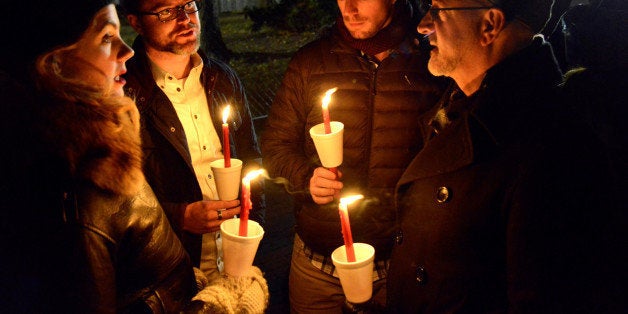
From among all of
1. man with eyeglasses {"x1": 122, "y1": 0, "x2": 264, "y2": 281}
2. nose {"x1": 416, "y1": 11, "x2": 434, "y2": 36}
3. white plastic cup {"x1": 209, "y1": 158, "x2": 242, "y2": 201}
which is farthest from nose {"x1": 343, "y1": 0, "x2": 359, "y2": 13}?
white plastic cup {"x1": 209, "y1": 158, "x2": 242, "y2": 201}

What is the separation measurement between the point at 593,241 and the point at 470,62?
3.28 feet

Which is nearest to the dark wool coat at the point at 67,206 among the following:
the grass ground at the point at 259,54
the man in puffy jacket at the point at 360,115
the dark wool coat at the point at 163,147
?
the dark wool coat at the point at 163,147

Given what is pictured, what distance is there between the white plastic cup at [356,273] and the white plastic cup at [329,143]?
0.65 m

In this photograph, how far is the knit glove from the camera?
8.24 feet

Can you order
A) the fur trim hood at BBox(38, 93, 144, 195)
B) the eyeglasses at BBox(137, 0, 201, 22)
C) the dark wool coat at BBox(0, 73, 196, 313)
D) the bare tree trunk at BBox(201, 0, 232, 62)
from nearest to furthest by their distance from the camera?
the dark wool coat at BBox(0, 73, 196, 313) → the fur trim hood at BBox(38, 93, 144, 195) → the eyeglasses at BBox(137, 0, 201, 22) → the bare tree trunk at BBox(201, 0, 232, 62)

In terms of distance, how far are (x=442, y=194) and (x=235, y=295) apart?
1190 millimetres

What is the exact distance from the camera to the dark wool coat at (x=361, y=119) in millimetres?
3434

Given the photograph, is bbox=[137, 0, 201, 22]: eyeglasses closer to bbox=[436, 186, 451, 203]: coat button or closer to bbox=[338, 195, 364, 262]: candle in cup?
bbox=[338, 195, 364, 262]: candle in cup

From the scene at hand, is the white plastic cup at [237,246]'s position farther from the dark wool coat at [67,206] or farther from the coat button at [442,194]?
the coat button at [442,194]

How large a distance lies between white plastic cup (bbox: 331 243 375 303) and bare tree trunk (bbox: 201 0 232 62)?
46.2ft

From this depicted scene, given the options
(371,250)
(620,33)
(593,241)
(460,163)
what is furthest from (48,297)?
(620,33)

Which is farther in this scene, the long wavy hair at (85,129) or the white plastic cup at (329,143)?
the white plastic cup at (329,143)

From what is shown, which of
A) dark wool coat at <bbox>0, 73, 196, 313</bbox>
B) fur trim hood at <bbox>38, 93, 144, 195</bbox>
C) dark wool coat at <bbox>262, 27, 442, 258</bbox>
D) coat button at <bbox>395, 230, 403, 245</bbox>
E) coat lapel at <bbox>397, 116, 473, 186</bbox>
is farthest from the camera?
dark wool coat at <bbox>262, 27, 442, 258</bbox>

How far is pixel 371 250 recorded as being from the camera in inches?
93.0
